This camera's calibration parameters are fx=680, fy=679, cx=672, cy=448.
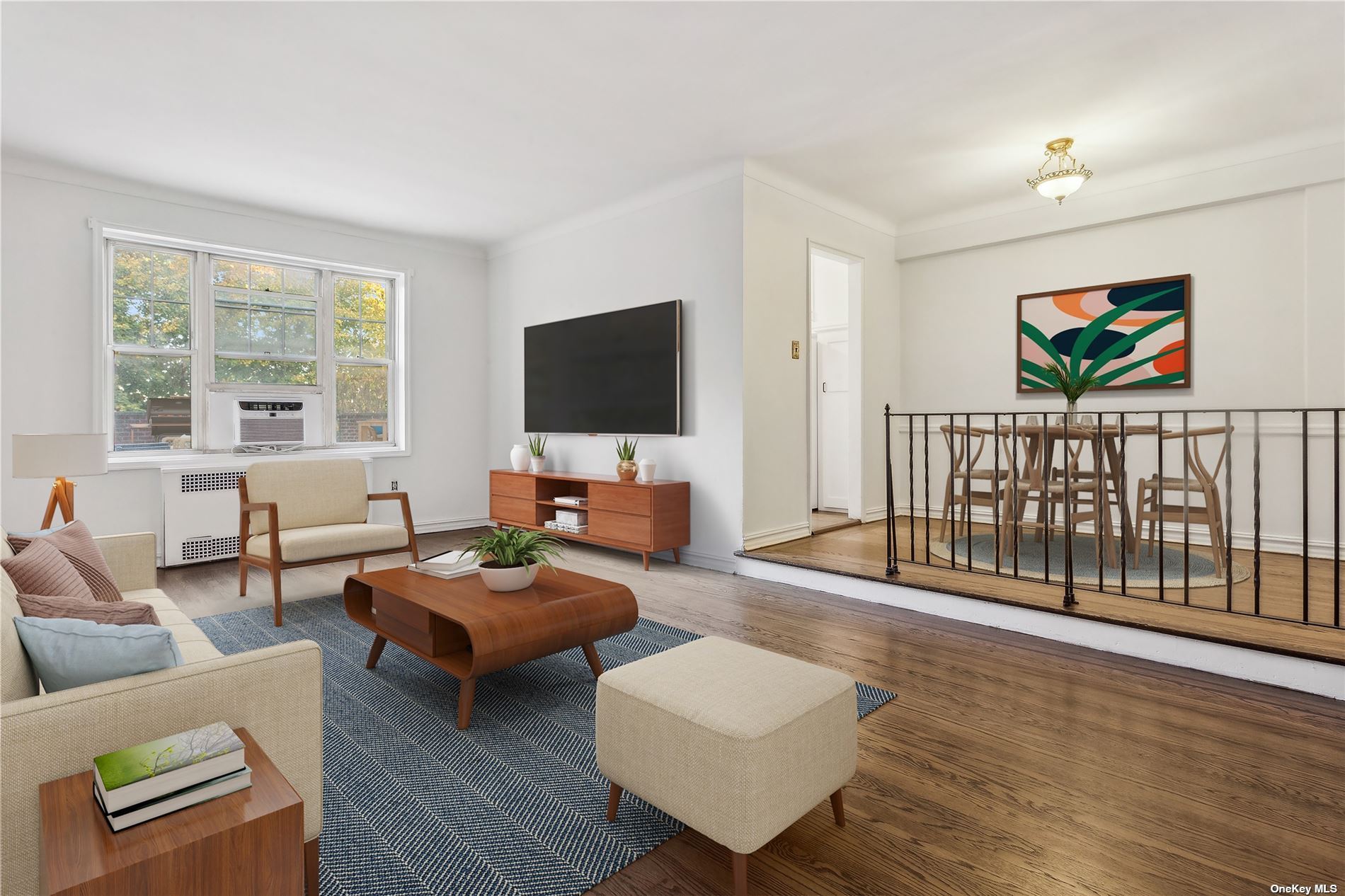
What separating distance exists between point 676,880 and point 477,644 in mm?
1032

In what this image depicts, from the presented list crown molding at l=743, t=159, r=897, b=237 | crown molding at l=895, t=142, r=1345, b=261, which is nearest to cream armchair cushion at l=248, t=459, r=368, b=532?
crown molding at l=743, t=159, r=897, b=237

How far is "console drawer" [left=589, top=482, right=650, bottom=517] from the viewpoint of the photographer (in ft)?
15.5

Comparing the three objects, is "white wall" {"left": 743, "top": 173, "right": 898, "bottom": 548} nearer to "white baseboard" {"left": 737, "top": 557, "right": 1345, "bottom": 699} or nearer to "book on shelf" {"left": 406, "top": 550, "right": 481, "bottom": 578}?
"white baseboard" {"left": 737, "top": 557, "right": 1345, "bottom": 699}

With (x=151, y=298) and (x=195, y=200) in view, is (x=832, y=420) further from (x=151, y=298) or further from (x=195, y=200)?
(x=151, y=298)

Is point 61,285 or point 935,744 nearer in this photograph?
point 935,744

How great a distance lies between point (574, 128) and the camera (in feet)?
13.2

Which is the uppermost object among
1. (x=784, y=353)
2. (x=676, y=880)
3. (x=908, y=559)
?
(x=784, y=353)

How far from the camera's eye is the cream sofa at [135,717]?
45.0 inches

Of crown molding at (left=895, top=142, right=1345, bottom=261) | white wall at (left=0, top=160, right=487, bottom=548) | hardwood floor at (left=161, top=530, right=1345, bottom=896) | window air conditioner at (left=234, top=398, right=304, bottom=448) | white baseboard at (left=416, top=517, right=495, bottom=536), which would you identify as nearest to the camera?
hardwood floor at (left=161, top=530, right=1345, bottom=896)

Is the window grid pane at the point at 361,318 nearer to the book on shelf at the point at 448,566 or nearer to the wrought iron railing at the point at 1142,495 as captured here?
the book on shelf at the point at 448,566

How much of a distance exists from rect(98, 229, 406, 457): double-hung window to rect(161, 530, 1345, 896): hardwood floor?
454 cm

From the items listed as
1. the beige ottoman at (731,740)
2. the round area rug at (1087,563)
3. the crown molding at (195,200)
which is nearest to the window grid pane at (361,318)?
the crown molding at (195,200)

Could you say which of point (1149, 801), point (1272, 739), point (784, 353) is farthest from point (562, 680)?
point (784, 353)

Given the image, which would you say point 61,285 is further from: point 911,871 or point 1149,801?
point 1149,801
